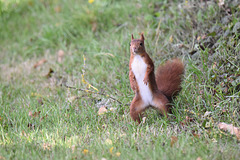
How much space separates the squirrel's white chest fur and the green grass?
250mm

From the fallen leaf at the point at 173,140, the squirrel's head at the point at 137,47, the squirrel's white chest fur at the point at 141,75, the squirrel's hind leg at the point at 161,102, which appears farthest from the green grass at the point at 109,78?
the squirrel's head at the point at 137,47

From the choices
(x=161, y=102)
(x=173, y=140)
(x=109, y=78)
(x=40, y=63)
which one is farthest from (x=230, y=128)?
(x=40, y=63)

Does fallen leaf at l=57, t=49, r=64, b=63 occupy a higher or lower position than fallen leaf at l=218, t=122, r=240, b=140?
higher

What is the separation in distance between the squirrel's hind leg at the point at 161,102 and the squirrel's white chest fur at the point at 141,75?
0.05 m

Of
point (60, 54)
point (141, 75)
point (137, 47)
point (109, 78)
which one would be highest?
point (137, 47)

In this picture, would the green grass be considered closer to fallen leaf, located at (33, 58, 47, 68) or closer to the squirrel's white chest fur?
fallen leaf, located at (33, 58, 47, 68)

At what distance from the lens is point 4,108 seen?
12.3ft

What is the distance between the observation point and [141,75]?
2.94 meters

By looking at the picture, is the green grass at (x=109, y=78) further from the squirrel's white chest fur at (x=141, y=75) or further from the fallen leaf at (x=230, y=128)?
the squirrel's white chest fur at (x=141, y=75)

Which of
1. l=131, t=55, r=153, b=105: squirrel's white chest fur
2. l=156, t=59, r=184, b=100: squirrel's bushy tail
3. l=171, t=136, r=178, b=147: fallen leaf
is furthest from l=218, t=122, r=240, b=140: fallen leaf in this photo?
l=131, t=55, r=153, b=105: squirrel's white chest fur

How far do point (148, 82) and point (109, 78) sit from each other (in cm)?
127

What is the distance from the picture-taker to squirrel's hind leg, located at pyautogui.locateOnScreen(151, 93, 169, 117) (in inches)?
118

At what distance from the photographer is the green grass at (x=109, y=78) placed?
2.79m

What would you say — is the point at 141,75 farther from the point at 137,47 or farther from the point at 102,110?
the point at 102,110
